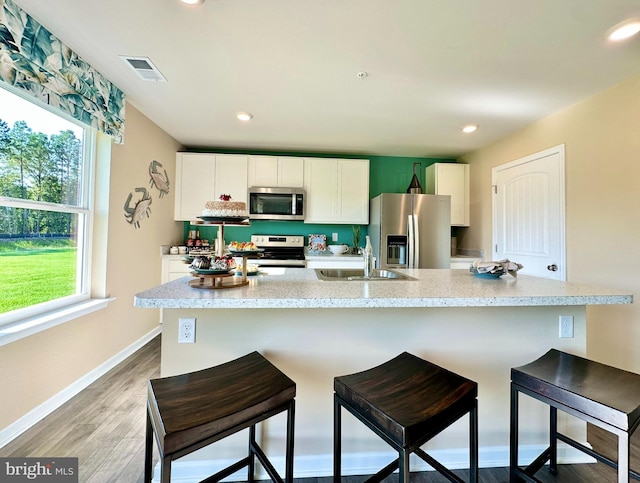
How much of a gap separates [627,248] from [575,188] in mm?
647

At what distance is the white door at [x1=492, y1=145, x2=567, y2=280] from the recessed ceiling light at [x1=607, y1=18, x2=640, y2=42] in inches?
42.8

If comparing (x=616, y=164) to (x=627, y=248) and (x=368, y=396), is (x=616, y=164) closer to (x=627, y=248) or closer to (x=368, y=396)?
(x=627, y=248)

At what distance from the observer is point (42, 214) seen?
78.0 inches

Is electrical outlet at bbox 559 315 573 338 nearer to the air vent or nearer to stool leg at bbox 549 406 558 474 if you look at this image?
stool leg at bbox 549 406 558 474

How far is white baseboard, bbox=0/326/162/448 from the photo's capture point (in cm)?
166

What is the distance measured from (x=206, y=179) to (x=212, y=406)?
336 centimetres

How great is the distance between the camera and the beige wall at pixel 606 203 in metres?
2.08

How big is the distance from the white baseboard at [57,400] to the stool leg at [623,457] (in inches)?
110

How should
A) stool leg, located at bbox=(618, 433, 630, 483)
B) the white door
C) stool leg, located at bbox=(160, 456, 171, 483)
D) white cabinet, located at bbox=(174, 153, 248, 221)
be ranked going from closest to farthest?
stool leg, located at bbox=(160, 456, 171, 483) → stool leg, located at bbox=(618, 433, 630, 483) → the white door → white cabinet, located at bbox=(174, 153, 248, 221)

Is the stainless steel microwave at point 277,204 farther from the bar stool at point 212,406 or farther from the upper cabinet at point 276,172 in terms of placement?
the bar stool at point 212,406

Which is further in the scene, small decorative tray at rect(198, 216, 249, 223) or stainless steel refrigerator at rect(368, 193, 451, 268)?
stainless steel refrigerator at rect(368, 193, 451, 268)

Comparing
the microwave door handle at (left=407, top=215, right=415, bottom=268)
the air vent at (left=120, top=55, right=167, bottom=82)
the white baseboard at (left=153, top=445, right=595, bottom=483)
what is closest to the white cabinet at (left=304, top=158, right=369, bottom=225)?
the microwave door handle at (left=407, top=215, right=415, bottom=268)

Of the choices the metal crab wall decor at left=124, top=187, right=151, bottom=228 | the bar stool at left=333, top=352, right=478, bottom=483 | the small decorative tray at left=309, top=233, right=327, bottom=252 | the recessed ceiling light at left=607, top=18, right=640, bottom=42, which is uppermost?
the recessed ceiling light at left=607, top=18, right=640, bottom=42

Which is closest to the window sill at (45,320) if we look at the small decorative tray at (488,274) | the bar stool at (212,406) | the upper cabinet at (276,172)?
the bar stool at (212,406)
